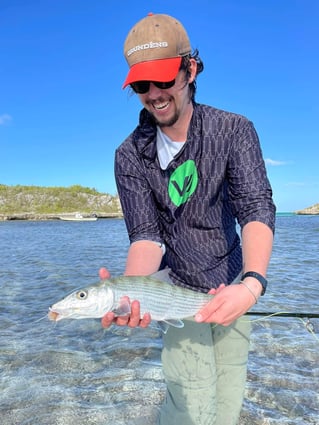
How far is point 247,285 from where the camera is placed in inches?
101

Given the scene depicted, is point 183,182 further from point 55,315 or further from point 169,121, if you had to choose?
point 55,315

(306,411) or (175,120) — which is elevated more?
(175,120)

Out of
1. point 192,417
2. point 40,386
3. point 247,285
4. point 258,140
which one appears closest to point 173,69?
point 258,140

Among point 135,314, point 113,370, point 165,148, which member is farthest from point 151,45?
point 113,370

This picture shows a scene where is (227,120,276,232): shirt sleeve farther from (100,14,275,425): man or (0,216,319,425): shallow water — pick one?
(0,216,319,425): shallow water

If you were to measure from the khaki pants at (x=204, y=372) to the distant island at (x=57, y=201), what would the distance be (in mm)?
73896

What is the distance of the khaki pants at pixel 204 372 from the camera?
284cm

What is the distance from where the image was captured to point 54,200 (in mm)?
83375

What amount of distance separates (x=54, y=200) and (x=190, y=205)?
83.2m

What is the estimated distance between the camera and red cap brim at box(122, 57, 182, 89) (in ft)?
8.99

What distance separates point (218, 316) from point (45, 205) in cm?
8227

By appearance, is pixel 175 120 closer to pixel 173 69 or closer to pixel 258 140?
pixel 173 69

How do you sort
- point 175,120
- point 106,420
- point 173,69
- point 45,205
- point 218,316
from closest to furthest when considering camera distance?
point 218,316
point 173,69
point 175,120
point 106,420
point 45,205

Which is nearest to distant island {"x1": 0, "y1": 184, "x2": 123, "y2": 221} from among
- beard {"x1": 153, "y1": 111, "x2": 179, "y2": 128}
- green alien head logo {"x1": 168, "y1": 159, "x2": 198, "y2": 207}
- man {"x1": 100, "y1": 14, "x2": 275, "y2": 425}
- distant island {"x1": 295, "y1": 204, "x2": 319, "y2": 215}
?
distant island {"x1": 295, "y1": 204, "x2": 319, "y2": 215}
